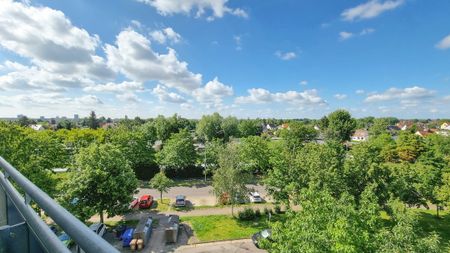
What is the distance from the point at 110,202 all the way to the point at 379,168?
18650 mm

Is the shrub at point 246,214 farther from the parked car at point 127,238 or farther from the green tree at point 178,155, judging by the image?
the green tree at point 178,155

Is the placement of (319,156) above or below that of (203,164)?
above

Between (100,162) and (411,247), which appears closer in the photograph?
(411,247)

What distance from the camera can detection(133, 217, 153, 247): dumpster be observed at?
679 inches

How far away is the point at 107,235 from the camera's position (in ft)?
60.5

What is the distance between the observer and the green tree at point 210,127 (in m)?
67.9

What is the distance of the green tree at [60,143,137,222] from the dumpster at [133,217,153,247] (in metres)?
1.90

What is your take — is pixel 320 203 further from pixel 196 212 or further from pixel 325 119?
pixel 325 119

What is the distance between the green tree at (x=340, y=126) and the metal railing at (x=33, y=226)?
63819mm

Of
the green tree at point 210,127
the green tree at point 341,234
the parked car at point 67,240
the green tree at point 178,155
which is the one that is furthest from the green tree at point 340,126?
the parked car at point 67,240

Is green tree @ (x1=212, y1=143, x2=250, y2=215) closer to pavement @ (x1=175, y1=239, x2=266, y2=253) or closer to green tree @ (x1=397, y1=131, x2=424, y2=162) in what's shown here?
pavement @ (x1=175, y1=239, x2=266, y2=253)

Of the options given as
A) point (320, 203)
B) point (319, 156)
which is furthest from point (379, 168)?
point (320, 203)

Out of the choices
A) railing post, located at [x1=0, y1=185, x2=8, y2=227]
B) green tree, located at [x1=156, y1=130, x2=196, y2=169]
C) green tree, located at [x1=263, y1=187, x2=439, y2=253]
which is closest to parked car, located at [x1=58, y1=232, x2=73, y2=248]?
railing post, located at [x1=0, y1=185, x2=8, y2=227]

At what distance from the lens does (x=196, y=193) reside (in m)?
28.3
